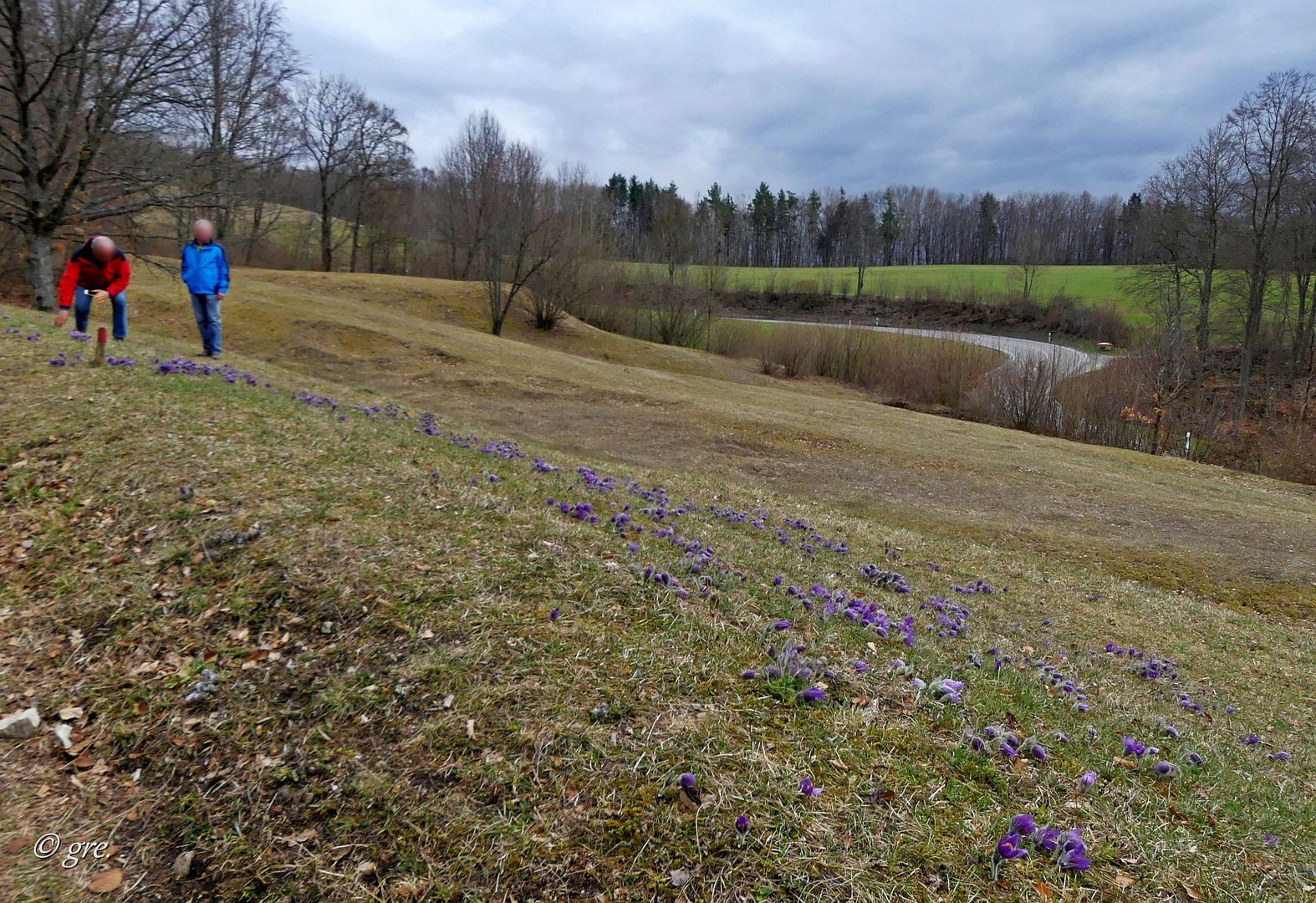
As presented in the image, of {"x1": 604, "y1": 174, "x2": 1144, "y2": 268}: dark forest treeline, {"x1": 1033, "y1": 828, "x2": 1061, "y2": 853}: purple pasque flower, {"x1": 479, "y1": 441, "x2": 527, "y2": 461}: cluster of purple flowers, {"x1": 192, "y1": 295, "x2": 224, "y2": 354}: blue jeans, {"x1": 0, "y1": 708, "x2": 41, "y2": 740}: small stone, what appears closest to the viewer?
{"x1": 1033, "y1": 828, "x2": 1061, "y2": 853}: purple pasque flower

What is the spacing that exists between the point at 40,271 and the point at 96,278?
239 inches

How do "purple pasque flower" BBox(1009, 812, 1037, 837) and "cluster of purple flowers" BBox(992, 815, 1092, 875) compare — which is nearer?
"cluster of purple flowers" BBox(992, 815, 1092, 875)

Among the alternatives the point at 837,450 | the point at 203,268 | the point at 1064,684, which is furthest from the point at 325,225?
the point at 1064,684

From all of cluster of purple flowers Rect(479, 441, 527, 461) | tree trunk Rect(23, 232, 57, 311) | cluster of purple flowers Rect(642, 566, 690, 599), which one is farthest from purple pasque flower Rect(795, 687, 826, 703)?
tree trunk Rect(23, 232, 57, 311)

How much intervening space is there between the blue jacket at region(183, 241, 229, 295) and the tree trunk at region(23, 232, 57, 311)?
6059 mm

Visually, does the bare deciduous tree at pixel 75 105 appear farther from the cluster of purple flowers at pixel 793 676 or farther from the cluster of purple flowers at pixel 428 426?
the cluster of purple flowers at pixel 793 676

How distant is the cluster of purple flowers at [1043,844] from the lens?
2.47 m

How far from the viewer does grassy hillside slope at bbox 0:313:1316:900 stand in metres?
2.49

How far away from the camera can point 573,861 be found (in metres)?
2.43

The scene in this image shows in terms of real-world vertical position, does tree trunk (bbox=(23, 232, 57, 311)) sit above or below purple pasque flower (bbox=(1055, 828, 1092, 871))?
above

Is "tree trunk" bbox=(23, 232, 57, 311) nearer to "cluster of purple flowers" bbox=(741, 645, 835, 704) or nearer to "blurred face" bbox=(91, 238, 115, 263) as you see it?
"blurred face" bbox=(91, 238, 115, 263)

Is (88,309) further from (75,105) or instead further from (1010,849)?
(1010,849)

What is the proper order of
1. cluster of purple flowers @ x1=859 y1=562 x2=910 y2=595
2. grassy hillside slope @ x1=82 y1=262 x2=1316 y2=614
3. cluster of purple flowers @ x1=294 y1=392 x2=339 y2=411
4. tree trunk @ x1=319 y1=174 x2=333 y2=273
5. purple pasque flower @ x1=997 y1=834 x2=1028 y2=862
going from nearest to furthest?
1. purple pasque flower @ x1=997 y1=834 x2=1028 y2=862
2. cluster of purple flowers @ x1=859 y1=562 x2=910 y2=595
3. cluster of purple flowers @ x1=294 y1=392 x2=339 y2=411
4. grassy hillside slope @ x1=82 y1=262 x2=1316 y2=614
5. tree trunk @ x1=319 y1=174 x2=333 y2=273

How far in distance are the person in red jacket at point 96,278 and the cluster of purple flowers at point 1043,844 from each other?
13070mm
